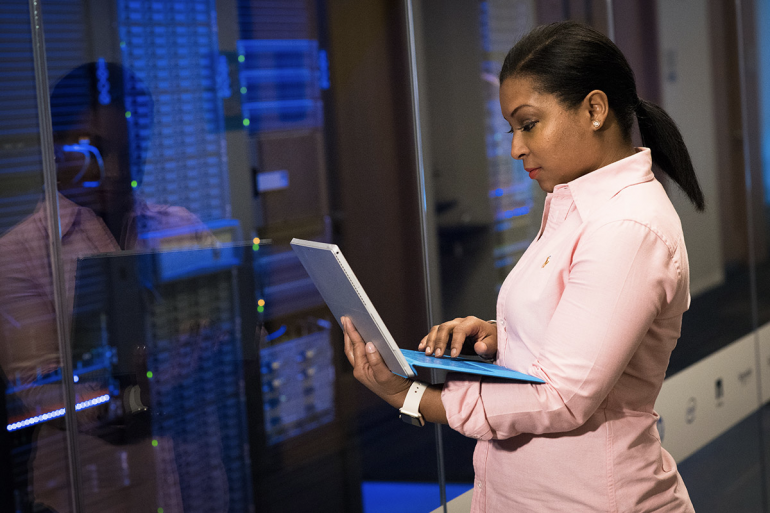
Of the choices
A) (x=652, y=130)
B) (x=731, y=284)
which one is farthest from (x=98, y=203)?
(x=731, y=284)

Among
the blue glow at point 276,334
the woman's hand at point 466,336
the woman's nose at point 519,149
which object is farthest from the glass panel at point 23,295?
the woman's nose at point 519,149

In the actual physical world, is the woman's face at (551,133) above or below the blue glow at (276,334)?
above

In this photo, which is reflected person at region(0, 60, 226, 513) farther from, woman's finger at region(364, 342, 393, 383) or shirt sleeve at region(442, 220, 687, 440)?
shirt sleeve at region(442, 220, 687, 440)

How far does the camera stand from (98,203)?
1.64m

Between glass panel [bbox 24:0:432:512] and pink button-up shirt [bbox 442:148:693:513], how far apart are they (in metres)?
0.85

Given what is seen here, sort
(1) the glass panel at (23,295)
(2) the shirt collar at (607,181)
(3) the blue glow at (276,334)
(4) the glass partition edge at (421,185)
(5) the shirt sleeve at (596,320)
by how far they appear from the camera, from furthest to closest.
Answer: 1. (4) the glass partition edge at (421,185)
2. (3) the blue glow at (276,334)
3. (1) the glass panel at (23,295)
4. (2) the shirt collar at (607,181)
5. (5) the shirt sleeve at (596,320)

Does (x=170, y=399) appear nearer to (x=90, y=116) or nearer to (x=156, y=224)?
(x=156, y=224)

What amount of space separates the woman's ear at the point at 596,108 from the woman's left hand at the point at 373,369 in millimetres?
573

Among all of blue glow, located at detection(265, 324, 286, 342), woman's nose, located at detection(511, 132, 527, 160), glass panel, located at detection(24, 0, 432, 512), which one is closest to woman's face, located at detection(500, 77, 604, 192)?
woman's nose, located at detection(511, 132, 527, 160)

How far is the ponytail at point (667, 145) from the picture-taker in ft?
4.42

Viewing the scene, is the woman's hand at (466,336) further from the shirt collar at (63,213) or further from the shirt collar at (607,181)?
the shirt collar at (63,213)

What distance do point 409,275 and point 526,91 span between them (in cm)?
132

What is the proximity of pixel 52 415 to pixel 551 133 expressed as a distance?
128 cm

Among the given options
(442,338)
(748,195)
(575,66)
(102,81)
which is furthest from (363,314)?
(748,195)
